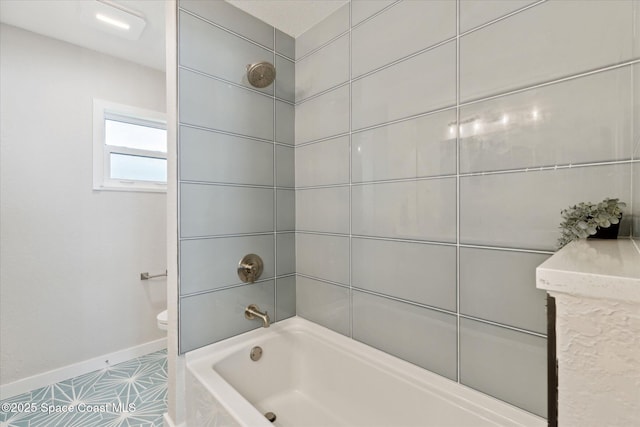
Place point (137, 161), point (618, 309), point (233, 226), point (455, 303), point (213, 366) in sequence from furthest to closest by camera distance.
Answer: point (137, 161)
point (233, 226)
point (213, 366)
point (455, 303)
point (618, 309)

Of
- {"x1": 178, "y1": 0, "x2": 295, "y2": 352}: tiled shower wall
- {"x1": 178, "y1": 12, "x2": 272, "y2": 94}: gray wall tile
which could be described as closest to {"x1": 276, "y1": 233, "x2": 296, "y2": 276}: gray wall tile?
{"x1": 178, "y1": 0, "x2": 295, "y2": 352}: tiled shower wall

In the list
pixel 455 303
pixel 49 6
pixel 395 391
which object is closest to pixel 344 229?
pixel 455 303

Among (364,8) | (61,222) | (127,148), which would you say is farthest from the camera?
(127,148)

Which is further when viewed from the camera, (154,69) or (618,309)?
(154,69)

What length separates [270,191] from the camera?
1634 mm

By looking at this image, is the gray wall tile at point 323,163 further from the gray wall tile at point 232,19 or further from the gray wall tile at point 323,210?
the gray wall tile at point 232,19

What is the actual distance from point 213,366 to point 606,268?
1.43 metres

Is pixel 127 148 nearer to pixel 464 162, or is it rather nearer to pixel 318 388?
pixel 318 388

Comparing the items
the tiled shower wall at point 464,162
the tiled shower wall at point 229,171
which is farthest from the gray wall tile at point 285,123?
the tiled shower wall at point 464,162

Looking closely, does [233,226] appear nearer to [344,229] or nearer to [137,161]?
[344,229]

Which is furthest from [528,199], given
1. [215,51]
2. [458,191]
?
[215,51]

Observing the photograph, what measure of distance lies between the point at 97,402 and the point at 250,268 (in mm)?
1434

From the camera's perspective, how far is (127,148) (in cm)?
229

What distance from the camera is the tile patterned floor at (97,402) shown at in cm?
163
